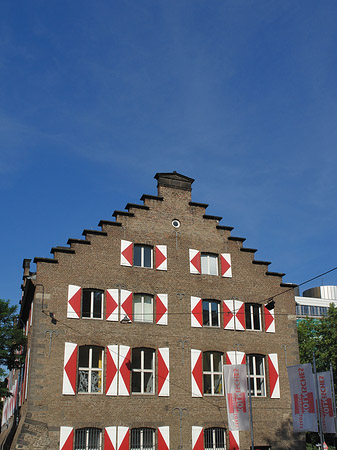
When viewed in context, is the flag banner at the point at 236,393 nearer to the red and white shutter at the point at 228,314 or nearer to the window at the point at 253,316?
the red and white shutter at the point at 228,314

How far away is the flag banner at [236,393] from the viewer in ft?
74.6

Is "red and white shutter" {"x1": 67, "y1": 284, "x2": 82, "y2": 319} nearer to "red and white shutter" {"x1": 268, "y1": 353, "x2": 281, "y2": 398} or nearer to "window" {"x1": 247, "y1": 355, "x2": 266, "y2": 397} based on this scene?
"window" {"x1": 247, "y1": 355, "x2": 266, "y2": 397}

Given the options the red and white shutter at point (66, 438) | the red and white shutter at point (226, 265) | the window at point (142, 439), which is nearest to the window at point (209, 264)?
the red and white shutter at point (226, 265)

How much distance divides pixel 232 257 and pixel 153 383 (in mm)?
7655

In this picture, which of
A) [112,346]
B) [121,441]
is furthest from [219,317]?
[121,441]

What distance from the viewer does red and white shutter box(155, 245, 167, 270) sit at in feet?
85.6

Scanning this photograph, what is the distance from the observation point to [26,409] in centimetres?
2169

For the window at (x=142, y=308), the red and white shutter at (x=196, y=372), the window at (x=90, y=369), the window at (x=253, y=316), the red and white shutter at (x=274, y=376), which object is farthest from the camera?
the window at (x=253, y=316)

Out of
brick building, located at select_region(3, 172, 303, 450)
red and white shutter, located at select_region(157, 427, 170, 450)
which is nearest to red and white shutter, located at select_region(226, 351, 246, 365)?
brick building, located at select_region(3, 172, 303, 450)

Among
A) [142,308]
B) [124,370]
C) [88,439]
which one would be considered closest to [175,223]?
[142,308]

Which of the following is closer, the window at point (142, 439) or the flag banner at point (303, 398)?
the flag banner at point (303, 398)

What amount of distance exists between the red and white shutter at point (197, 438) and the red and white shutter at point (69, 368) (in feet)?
19.0

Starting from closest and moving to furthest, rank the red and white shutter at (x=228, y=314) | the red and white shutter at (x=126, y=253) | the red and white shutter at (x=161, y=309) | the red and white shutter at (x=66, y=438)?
the red and white shutter at (x=66, y=438), the red and white shutter at (x=161, y=309), the red and white shutter at (x=126, y=253), the red and white shutter at (x=228, y=314)

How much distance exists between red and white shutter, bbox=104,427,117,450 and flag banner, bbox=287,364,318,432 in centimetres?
740
